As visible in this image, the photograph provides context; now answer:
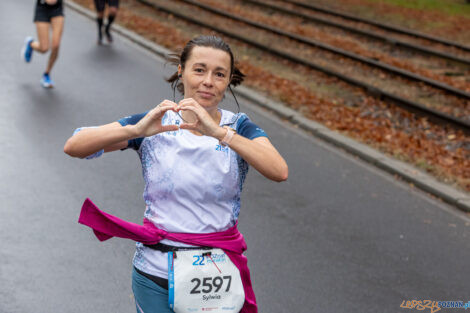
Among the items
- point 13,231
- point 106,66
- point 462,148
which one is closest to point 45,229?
point 13,231

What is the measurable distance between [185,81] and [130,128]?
0.38 metres

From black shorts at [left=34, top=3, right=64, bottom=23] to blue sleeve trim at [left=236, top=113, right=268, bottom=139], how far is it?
7.85 m

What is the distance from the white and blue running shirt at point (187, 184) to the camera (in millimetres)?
2656

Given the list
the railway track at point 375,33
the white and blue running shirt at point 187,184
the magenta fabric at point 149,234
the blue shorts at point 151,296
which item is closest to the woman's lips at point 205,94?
the white and blue running shirt at point 187,184

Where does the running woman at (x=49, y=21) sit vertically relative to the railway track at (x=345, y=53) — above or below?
below

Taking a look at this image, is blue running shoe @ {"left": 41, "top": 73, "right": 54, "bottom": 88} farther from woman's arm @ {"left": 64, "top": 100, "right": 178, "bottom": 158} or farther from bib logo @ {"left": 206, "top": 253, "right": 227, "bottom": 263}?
bib logo @ {"left": 206, "top": 253, "right": 227, "bottom": 263}

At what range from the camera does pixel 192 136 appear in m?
2.70

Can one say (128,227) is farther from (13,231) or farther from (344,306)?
(13,231)

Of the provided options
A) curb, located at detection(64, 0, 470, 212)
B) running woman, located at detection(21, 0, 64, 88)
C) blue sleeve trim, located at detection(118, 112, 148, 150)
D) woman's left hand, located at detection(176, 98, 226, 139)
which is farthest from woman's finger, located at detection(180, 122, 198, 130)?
running woman, located at detection(21, 0, 64, 88)

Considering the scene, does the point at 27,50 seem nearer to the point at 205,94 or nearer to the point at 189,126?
the point at 205,94

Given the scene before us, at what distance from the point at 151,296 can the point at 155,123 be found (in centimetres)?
74

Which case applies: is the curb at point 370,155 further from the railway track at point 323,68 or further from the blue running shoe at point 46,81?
the blue running shoe at point 46,81

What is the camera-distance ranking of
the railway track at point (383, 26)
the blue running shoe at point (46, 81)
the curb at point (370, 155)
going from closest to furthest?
the curb at point (370, 155) < the blue running shoe at point (46, 81) < the railway track at point (383, 26)

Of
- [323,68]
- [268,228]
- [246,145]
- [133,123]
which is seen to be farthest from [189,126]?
[323,68]
